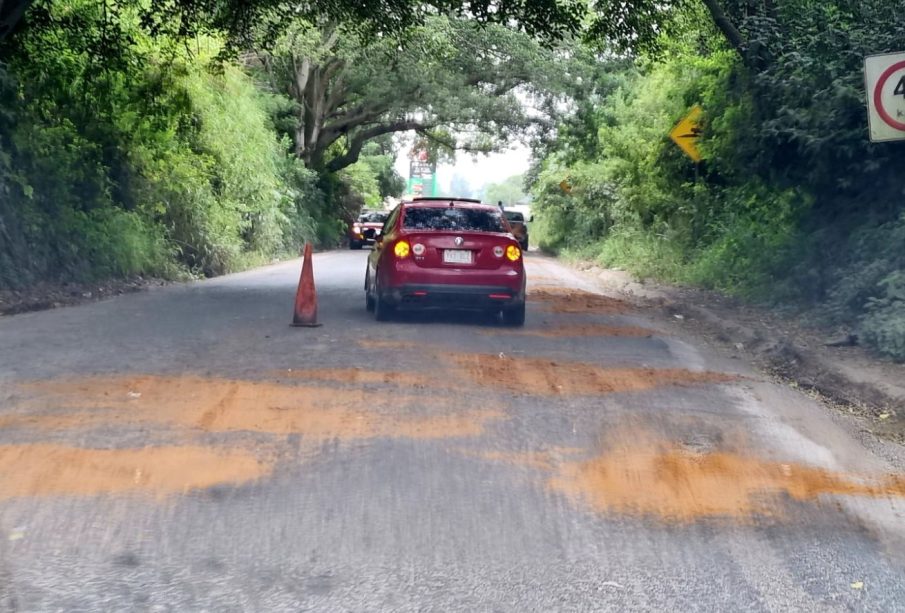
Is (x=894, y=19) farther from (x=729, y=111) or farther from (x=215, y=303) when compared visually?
(x=215, y=303)

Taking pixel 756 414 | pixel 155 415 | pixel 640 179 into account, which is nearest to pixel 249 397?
pixel 155 415

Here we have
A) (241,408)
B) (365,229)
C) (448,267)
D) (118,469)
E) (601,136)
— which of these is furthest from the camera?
(365,229)

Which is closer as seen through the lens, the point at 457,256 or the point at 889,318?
the point at 889,318

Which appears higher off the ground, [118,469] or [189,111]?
[189,111]

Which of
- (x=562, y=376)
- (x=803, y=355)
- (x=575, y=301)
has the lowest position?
(x=575, y=301)

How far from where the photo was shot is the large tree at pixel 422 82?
119 ft

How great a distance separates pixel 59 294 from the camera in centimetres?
1623

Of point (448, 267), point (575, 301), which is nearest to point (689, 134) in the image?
point (575, 301)

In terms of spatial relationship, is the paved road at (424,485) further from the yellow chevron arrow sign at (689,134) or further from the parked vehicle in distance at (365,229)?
the parked vehicle in distance at (365,229)

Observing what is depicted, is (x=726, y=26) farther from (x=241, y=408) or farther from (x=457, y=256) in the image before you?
(x=241, y=408)

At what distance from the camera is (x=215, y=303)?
50.6 feet

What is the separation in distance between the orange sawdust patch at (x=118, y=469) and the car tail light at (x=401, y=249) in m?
6.56

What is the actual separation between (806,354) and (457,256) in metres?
4.13

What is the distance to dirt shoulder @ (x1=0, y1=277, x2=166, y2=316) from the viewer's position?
14.6 m
